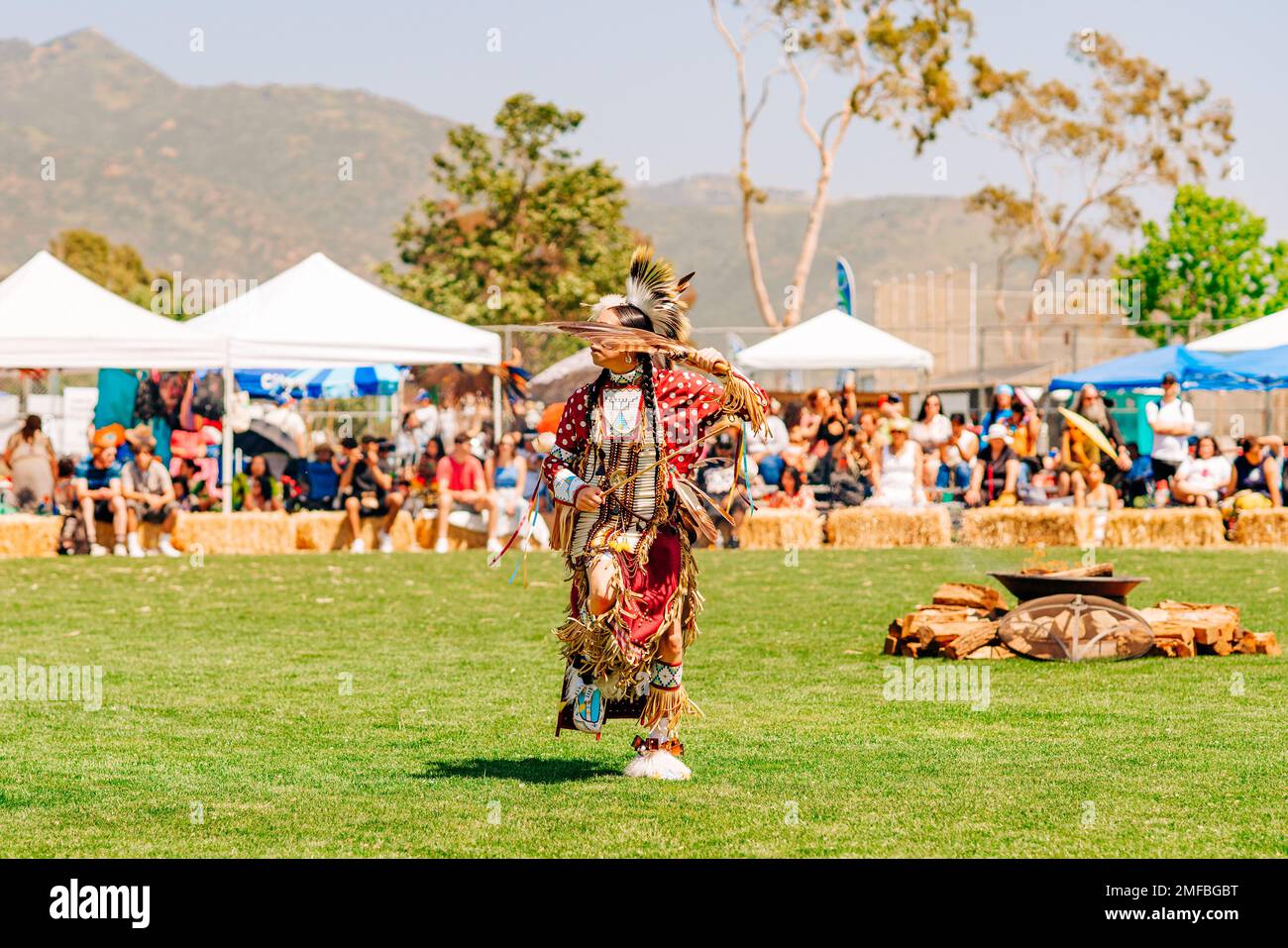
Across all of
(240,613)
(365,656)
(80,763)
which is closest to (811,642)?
(365,656)

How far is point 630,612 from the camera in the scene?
7020mm

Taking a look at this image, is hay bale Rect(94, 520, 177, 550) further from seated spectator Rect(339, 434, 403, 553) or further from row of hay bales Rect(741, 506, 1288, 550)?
row of hay bales Rect(741, 506, 1288, 550)

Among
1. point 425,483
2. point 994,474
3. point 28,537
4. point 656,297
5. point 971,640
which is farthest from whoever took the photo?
point 994,474

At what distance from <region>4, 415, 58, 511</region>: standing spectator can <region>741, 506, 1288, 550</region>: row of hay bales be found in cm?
781

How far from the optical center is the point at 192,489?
22344mm

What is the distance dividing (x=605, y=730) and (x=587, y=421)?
1.87m

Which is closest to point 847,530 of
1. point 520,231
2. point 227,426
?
point 227,426

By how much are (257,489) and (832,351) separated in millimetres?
7804

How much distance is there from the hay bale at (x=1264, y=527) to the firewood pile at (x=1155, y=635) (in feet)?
26.9

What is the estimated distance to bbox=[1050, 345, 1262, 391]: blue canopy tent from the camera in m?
21.1

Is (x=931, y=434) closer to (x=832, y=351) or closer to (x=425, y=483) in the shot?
(x=832, y=351)

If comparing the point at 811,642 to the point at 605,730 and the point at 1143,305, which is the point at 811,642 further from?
the point at 1143,305

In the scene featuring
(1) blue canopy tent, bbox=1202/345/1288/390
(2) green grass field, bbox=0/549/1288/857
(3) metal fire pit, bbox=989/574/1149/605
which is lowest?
(2) green grass field, bbox=0/549/1288/857

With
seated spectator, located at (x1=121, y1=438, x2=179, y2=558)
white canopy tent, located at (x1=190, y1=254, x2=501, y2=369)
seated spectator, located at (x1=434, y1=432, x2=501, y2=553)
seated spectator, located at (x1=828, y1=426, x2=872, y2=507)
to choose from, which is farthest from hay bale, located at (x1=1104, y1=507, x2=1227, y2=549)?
seated spectator, located at (x1=121, y1=438, x2=179, y2=558)
